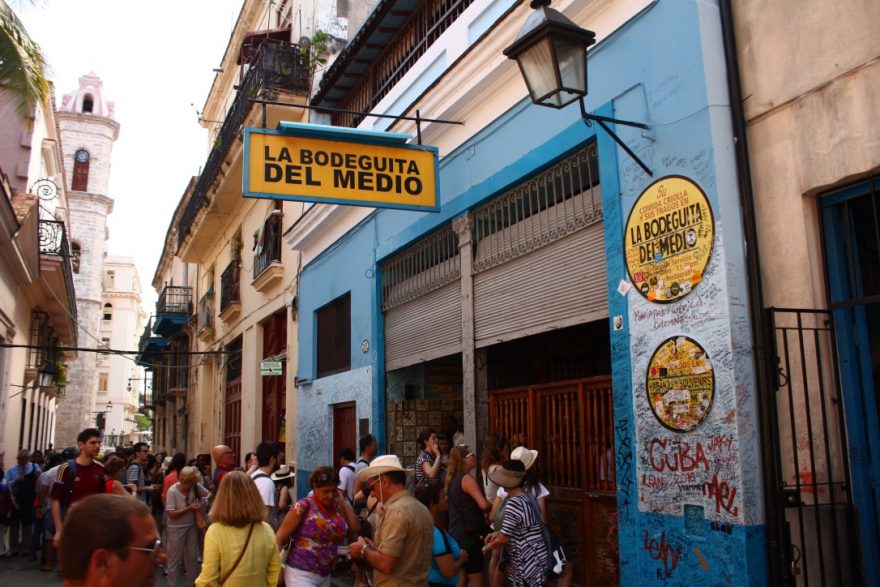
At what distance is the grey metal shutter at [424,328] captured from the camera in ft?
32.7

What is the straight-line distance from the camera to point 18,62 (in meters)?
8.03

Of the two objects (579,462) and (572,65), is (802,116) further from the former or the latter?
(579,462)

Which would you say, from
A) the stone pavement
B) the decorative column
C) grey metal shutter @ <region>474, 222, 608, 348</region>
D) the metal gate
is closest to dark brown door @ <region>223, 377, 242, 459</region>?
the stone pavement

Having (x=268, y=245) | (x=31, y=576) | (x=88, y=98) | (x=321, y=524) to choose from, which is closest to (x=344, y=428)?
(x=31, y=576)

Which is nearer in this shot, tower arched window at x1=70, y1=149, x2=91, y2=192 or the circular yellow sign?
the circular yellow sign

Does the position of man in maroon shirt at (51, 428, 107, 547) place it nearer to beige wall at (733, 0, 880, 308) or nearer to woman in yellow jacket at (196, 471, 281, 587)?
woman in yellow jacket at (196, 471, 281, 587)

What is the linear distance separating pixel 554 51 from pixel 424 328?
17.5ft

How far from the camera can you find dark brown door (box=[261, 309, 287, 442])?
57.2 ft

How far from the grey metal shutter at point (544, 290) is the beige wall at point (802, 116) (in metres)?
1.88

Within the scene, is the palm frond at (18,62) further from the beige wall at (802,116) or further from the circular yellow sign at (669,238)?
the beige wall at (802,116)

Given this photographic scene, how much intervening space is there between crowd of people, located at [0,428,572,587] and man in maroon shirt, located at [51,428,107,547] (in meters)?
0.01

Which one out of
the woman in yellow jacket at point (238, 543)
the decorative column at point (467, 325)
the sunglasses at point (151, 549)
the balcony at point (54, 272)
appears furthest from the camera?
the balcony at point (54, 272)

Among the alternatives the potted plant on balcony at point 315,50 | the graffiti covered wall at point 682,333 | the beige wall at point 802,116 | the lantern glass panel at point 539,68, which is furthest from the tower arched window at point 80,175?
the beige wall at point 802,116

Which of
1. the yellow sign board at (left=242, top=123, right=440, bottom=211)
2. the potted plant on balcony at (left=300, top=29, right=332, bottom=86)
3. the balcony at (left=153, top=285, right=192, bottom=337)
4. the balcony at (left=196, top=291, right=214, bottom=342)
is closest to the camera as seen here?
the yellow sign board at (left=242, top=123, right=440, bottom=211)
